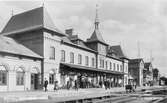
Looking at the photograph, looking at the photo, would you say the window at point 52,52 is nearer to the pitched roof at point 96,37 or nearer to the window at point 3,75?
the window at point 3,75

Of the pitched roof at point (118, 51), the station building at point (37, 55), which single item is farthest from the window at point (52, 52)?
the pitched roof at point (118, 51)

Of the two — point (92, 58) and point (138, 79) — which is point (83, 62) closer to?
point (92, 58)

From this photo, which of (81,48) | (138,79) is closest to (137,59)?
(138,79)

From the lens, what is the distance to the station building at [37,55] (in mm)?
22469

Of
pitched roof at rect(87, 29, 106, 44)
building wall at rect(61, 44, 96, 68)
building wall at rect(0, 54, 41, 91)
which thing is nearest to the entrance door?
building wall at rect(0, 54, 41, 91)

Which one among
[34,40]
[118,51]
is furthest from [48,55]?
[118,51]

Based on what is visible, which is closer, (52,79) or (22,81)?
(22,81)

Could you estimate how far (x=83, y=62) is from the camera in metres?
34.6

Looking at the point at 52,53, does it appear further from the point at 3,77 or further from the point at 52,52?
the point at 3,77

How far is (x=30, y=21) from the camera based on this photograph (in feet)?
96.7

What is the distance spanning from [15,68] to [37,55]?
137 inches

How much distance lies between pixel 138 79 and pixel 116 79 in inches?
741

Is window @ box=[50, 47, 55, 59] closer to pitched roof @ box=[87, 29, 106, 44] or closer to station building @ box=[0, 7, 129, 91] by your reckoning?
station building @ box=[0, 7, 129, 91]

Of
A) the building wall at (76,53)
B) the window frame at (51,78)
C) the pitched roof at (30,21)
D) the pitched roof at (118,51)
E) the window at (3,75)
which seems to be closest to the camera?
the window at (3,75)
